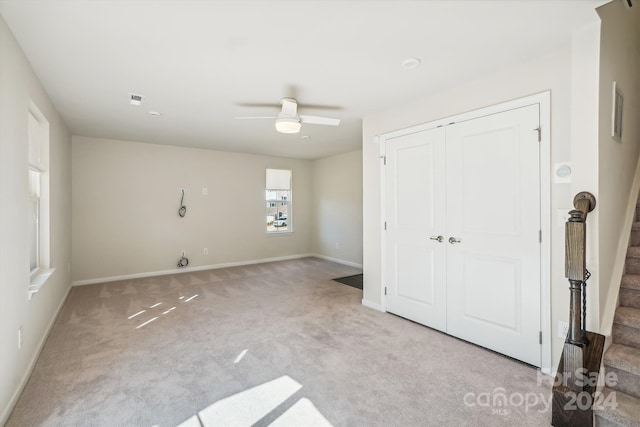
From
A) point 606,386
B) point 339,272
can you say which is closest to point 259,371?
point 606,386

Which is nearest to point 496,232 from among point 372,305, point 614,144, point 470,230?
point 470,230

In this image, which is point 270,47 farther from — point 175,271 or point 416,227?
point 175,271

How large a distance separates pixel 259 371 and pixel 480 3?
114 inches

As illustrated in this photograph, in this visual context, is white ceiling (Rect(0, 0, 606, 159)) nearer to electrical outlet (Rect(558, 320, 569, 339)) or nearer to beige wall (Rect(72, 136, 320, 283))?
beige wall (Rect(72, 136, 320, 283))

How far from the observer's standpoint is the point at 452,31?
6.82 ft

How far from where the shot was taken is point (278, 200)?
7.33m

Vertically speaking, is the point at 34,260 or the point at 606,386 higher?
the point at 34,260

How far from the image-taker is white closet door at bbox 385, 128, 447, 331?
10.3 feet

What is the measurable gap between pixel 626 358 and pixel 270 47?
311 centimetres

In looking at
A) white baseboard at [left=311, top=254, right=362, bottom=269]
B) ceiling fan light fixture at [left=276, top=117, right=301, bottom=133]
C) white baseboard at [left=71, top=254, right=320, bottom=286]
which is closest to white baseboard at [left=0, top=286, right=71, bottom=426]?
white baseboard at [left=71, top=254, right=320, bottom=286]

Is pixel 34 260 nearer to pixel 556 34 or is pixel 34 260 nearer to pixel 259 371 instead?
pixel 259 371

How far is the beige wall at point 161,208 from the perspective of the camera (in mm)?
5168

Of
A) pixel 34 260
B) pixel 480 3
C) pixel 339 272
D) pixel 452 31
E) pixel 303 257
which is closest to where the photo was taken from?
pixel 480 3

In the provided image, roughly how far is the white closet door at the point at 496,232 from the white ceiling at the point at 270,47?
597 millimetres
